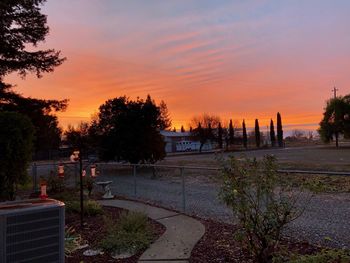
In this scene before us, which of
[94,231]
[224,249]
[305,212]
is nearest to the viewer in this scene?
[224,249]

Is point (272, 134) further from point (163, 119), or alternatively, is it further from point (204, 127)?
point (163, 119)

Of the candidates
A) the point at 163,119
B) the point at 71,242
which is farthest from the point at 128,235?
the point at 163,119

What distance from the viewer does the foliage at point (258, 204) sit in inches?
172

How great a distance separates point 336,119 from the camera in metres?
55.1

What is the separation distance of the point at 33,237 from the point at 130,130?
18272 mm

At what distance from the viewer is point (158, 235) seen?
6371mm

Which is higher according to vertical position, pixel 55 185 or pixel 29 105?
pixel 29 105

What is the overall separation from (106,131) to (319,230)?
56.2 feet

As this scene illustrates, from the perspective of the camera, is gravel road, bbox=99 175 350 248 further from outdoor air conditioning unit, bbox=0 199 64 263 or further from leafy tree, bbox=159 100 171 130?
leafy tree, bbox=159 100 171 130

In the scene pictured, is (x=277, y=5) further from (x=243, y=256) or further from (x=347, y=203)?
(x=243, y=256)

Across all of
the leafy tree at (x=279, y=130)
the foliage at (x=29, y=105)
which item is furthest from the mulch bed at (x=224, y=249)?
the leafy tree at (x=279, y=130)

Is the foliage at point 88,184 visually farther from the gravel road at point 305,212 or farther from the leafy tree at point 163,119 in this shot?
the leafy tree at point 163,119

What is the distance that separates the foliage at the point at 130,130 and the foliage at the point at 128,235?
1464 cm

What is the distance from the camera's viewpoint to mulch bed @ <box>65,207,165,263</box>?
→ 5309mm
